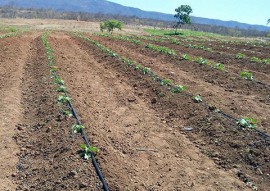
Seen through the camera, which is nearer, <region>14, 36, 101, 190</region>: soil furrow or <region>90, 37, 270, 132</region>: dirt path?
A: <region>14, 36, 101, 190</region>: soil furrow

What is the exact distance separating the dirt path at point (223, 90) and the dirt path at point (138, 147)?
84.4 inches

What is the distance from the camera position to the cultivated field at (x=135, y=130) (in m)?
5.97

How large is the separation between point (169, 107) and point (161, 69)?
218 inches

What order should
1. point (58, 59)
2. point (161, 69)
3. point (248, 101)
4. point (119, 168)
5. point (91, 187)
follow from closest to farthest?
point (91, 187) → point (119, 168) → point (248, 101) → point (161, 69) → point (58, 59)

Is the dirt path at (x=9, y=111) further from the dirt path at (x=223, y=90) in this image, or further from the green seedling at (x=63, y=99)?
the dirt path at (x=223, y=90)

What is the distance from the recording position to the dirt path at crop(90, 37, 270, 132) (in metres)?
9.38

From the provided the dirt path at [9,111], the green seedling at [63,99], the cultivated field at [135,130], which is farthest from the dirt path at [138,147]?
the dirt path at [9,111]

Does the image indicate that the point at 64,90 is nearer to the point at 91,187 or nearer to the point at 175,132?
the point at 175,132

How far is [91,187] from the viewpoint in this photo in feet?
18.0

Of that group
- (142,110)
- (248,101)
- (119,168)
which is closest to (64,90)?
(142,110)

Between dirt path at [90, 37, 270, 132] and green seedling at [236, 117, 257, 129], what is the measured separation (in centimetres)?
29

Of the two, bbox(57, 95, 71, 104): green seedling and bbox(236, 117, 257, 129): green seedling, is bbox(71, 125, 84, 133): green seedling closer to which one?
bbox(57, 95, 71, 104): green seedling

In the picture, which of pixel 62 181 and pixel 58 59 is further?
pixel 58 59

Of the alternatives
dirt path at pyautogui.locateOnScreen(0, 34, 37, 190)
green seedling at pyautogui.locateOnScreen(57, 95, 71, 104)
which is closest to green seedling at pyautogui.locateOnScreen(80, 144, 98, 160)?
dirt path at pyautogui.locateOnScreen(0, 34, 37, 190)
